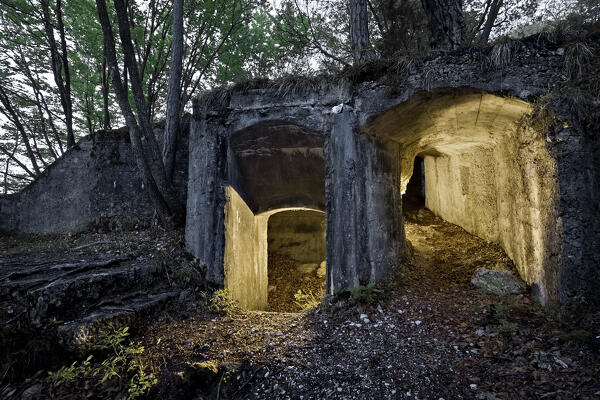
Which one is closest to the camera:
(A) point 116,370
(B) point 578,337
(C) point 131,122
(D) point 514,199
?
(B) point 578,337

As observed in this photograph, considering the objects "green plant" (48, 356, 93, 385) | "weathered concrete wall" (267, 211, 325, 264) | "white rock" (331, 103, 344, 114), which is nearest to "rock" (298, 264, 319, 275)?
"weathered concrete wall" (267, 211, 325, 264)

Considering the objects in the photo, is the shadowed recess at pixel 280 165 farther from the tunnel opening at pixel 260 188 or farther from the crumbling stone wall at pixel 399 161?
the crumbling stone wall at pixel 399 161

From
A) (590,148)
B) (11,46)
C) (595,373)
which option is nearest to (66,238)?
(11,46)

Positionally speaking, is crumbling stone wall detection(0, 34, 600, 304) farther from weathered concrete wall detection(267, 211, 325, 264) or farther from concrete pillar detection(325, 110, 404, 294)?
weathered concrete wall detection(267, 211, 325, 264)

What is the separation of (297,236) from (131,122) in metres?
5.03

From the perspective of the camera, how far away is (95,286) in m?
3.70

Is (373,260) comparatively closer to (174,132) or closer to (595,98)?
(595,98)

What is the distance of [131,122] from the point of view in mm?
5434

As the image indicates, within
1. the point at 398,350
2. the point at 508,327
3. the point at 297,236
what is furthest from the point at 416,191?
the point at 398,350

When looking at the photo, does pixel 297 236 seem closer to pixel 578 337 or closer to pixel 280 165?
pixel 280 165

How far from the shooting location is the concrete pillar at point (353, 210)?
424 cm

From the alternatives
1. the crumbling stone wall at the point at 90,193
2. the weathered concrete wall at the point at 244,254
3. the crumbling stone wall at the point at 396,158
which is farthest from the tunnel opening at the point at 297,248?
the crumbling stone wall at the point at 90,193

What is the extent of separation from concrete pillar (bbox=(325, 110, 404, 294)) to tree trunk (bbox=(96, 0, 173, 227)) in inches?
128

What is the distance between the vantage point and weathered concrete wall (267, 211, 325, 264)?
338 inches
